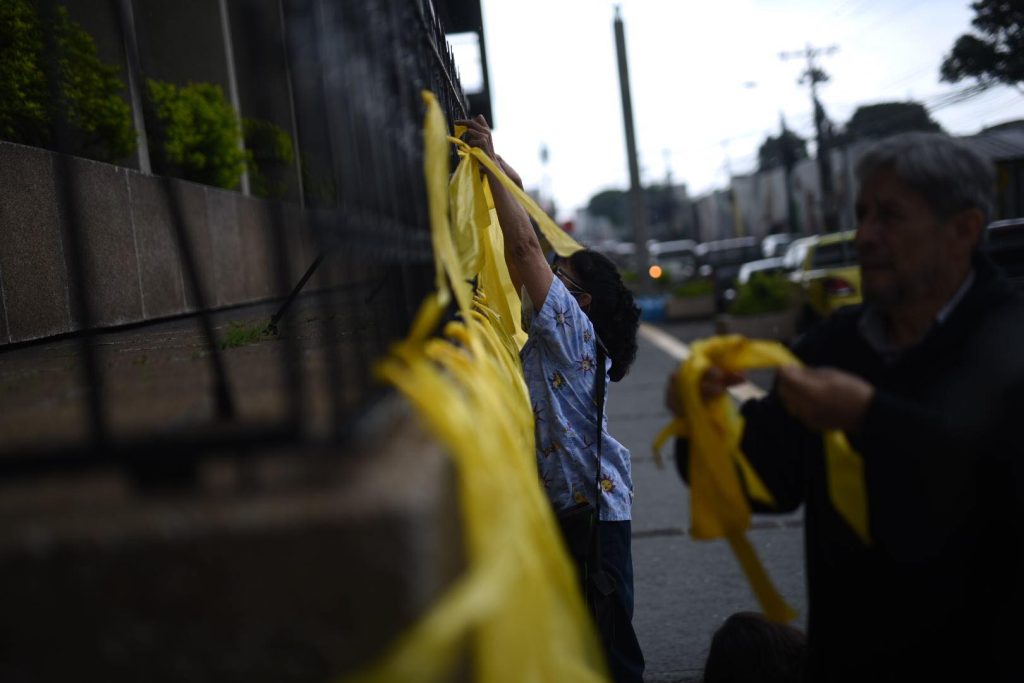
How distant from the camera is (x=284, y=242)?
1506 millimetres

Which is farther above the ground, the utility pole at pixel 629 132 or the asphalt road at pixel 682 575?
the utility pole at pixel 629 132

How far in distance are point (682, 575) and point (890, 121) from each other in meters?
48.0

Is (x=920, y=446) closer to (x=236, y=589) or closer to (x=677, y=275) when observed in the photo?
(x=236, y=589)

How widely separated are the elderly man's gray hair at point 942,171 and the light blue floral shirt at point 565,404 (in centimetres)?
137

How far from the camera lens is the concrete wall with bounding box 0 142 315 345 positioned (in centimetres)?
577

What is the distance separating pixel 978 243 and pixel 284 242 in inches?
53.9

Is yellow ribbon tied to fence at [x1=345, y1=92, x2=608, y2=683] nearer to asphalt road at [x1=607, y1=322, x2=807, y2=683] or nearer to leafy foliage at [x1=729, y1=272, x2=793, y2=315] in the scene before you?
asphalt road at [x1=607, y1=322, x2=807, y2=683]

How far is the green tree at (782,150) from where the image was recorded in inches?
2046

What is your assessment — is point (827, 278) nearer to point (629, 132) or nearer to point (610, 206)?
point (629, 132)

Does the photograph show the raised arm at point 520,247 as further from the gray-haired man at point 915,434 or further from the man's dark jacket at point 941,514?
the man's dark jacket at point 941,514

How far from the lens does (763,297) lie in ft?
53.7

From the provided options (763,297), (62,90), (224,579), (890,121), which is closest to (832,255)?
(763,297)

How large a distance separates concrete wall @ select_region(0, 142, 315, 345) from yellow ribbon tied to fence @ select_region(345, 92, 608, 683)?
7.50ft

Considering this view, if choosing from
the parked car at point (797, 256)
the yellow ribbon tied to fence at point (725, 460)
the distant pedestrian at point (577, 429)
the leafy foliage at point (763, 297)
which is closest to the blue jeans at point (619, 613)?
the distant pedestrian at point (577, 429)
